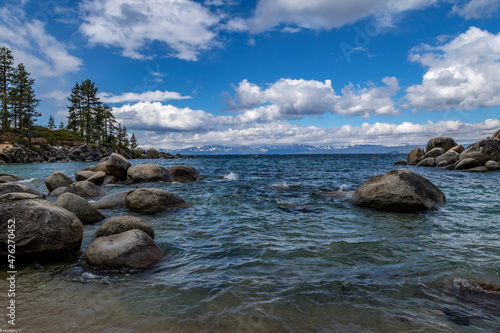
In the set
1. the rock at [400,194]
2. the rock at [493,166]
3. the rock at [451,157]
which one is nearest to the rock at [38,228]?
the rock at [400,194]

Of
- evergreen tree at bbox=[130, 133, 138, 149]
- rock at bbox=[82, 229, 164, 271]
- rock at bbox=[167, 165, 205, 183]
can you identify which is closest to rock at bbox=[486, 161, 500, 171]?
rock at bbox=[167, 165, 205, 183]

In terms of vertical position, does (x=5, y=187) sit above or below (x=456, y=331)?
above

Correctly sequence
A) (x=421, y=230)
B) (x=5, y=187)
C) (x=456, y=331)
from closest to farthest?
(x=456, y=331), (x=421, y=230), (x=5, y=187)

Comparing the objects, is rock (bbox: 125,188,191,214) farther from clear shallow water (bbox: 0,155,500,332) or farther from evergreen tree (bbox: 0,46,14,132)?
evergreen tree (bbox: 0,46,14,132)

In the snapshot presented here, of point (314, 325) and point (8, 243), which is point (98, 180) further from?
point (314, 325)

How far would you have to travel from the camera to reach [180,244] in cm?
716

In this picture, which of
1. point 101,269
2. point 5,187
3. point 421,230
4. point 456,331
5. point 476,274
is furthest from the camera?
point 5,187

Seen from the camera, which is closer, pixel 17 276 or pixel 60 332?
pixel 60 332

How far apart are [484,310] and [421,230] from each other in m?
4.50

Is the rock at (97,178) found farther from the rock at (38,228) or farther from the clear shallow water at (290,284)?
the rock at (38,228)

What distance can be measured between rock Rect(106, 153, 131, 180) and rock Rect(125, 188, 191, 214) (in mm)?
10956

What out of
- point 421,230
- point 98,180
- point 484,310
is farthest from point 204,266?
point 98,180

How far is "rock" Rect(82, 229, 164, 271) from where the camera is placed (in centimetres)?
551

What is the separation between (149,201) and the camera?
11.1 metres
